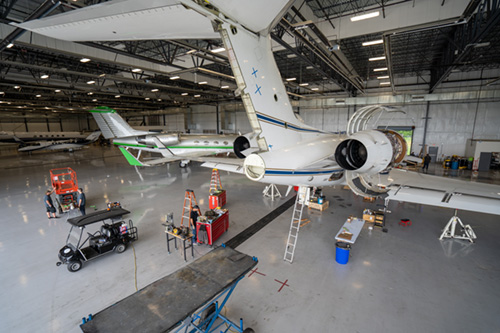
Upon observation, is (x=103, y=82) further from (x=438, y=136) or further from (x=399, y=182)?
(x=438, y=136)

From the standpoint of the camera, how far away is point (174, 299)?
3396 millimetres

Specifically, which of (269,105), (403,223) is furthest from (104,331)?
(403,223)

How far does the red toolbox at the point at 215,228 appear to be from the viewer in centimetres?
731

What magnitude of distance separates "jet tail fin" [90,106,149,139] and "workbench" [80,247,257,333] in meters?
18.5

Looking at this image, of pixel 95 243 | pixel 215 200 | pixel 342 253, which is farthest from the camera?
pixel 215 200

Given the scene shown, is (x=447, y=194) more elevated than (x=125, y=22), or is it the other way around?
(x=125, y=22)

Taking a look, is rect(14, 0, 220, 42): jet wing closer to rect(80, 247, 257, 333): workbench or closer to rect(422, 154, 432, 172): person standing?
rect(80, 247, 257, 333): workbench

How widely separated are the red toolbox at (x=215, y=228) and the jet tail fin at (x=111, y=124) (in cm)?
1518

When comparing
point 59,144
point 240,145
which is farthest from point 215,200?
point 59,144

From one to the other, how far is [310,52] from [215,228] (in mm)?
13964

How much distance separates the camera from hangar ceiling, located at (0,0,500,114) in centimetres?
923

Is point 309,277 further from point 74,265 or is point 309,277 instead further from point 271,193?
point 271,193

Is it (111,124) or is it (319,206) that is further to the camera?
(111,124)

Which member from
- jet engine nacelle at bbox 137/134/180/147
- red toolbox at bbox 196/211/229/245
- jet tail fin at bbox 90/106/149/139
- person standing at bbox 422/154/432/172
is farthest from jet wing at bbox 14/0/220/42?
person standing at bbox 422/154/432/172
